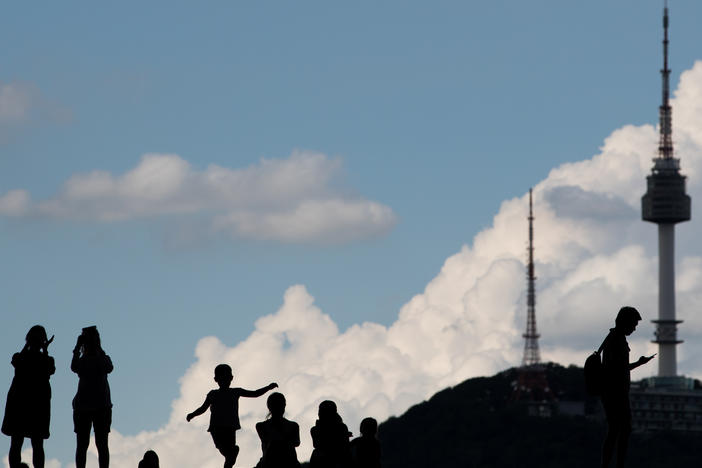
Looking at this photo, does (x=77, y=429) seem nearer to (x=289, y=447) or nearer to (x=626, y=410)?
(x=289, y=447)

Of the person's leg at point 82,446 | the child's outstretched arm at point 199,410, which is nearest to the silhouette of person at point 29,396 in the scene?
the person's leg at point 82,446

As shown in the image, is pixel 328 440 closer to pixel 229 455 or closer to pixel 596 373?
pixel 229 455

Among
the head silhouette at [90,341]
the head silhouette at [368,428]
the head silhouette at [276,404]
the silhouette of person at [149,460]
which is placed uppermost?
the head silhouette at [90,341]

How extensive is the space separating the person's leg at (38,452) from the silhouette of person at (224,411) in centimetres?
270

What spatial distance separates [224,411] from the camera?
28.0 meters

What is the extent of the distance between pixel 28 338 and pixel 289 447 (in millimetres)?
4970

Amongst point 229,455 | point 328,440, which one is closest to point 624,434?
point 328,440

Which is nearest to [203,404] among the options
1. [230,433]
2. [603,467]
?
[230,433]

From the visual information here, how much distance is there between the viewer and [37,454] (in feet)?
93.1

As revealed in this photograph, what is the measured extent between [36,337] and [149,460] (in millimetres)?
3594

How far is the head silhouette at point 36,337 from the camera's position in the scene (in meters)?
28.0

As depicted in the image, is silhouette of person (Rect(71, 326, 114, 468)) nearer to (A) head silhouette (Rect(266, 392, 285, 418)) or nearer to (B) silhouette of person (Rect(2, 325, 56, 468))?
(B) silhouette of person (Rect(2, 325, 56, 468))

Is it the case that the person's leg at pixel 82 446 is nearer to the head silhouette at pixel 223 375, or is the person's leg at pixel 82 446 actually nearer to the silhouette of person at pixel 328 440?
the head silhouette at pixel 223 375

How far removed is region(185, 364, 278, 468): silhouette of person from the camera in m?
28.0
